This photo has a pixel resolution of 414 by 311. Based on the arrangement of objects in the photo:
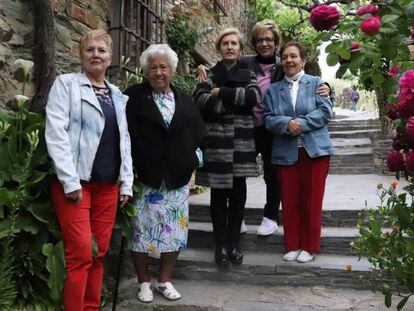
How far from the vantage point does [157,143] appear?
2838mm

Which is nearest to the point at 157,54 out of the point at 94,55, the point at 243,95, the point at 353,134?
the point at 94,55

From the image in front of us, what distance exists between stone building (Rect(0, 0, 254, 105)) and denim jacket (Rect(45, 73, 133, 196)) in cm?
66

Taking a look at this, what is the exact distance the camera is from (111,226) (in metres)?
2.57

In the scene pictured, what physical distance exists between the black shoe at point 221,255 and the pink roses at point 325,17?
202 cm

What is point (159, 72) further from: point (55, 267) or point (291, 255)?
point (291, 255)

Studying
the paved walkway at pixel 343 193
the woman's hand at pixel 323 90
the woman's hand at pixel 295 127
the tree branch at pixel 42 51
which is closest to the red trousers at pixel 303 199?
the woman's hand at pixel 295 127

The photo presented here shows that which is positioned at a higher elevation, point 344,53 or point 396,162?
point 344,53

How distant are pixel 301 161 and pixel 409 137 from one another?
1917mm

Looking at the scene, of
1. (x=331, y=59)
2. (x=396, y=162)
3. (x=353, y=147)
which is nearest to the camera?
(x=331, y=59)

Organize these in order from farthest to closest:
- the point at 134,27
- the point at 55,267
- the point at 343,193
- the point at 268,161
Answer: the point at 343,193, the point at 134,27, the point at 268,161, the point at 55,267

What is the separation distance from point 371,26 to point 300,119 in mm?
1798

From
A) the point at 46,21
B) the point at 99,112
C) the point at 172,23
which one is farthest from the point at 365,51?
the point at 172,23

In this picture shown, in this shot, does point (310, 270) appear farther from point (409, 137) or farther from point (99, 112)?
point (409, 137)

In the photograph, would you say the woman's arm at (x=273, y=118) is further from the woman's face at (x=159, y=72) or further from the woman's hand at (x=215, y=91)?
the woman's face at (x=159, y=72)
